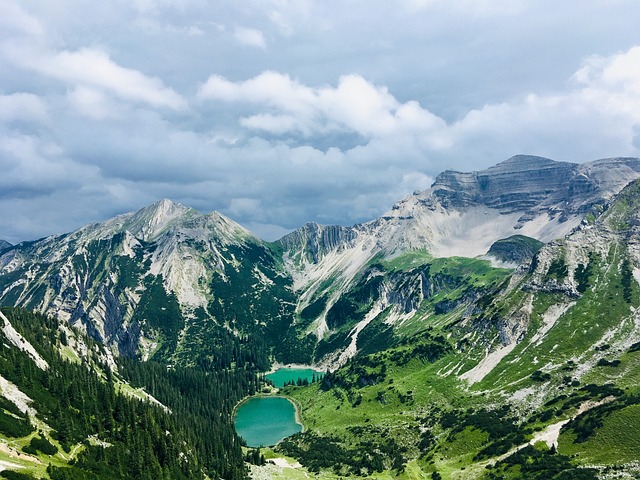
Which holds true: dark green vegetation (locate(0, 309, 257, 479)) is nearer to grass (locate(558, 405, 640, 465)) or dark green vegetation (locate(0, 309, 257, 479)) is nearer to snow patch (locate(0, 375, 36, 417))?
snow patch (locate(0, 375, 36, 417))

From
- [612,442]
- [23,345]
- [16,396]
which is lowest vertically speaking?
[612,442]

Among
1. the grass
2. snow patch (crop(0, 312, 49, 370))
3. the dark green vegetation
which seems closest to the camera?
the dark green vegetation

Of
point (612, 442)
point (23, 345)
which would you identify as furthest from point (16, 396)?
point (612, 442)

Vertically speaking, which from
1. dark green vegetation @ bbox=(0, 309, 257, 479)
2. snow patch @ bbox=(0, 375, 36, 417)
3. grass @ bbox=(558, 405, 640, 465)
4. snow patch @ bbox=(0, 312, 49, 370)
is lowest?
grass @ bbox=(558, 405, 640, 465)

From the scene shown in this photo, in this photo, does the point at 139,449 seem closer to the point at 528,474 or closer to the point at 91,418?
the point at 91,418

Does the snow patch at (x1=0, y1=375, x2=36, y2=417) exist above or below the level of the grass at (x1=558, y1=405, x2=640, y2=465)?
above

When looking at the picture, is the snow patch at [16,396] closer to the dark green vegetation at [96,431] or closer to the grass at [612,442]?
the dark green vegetation at [96,431]

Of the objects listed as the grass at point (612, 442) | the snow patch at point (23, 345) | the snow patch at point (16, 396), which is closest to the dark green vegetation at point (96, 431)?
the snow patch at point (16, 396)

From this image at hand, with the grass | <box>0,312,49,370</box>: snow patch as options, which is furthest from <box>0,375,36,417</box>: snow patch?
the grass

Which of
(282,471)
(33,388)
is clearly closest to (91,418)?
(33,388)

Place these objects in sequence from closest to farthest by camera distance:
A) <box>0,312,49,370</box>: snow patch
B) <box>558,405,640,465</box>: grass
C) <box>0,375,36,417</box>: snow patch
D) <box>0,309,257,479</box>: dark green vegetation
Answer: <box>0,309,257,479</box>: dark green vegetation, <box>0,375,36,417</box>: snow patch, <box>558,405,640,465</box>: grass, <box>0,312,49,370</box>: snow patch

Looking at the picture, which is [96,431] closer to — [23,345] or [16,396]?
[16,396]
